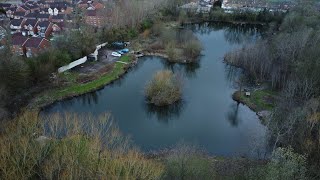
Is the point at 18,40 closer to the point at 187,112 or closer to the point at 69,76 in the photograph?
the point at 69,76

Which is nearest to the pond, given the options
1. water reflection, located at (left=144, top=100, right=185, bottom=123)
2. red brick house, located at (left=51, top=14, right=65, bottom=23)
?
water reflection, located at (left=144, top=100, right=185, bottom=123)

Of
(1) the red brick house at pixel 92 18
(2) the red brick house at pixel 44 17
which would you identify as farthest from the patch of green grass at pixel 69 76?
(2) the red brick house at pixel 44 17

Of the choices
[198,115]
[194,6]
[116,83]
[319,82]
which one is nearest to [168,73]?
[198,115]

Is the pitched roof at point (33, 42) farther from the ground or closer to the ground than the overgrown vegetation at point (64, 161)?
farther from the ground

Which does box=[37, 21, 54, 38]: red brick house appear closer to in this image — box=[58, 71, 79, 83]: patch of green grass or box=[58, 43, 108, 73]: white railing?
box=[58, 43, 108, 73]: white railing

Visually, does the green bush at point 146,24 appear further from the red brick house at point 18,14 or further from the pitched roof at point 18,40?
the red brick house at point 18,14

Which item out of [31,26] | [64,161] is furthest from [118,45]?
[64,161]

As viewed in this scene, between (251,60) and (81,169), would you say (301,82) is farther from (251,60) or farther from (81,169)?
(81,169)
